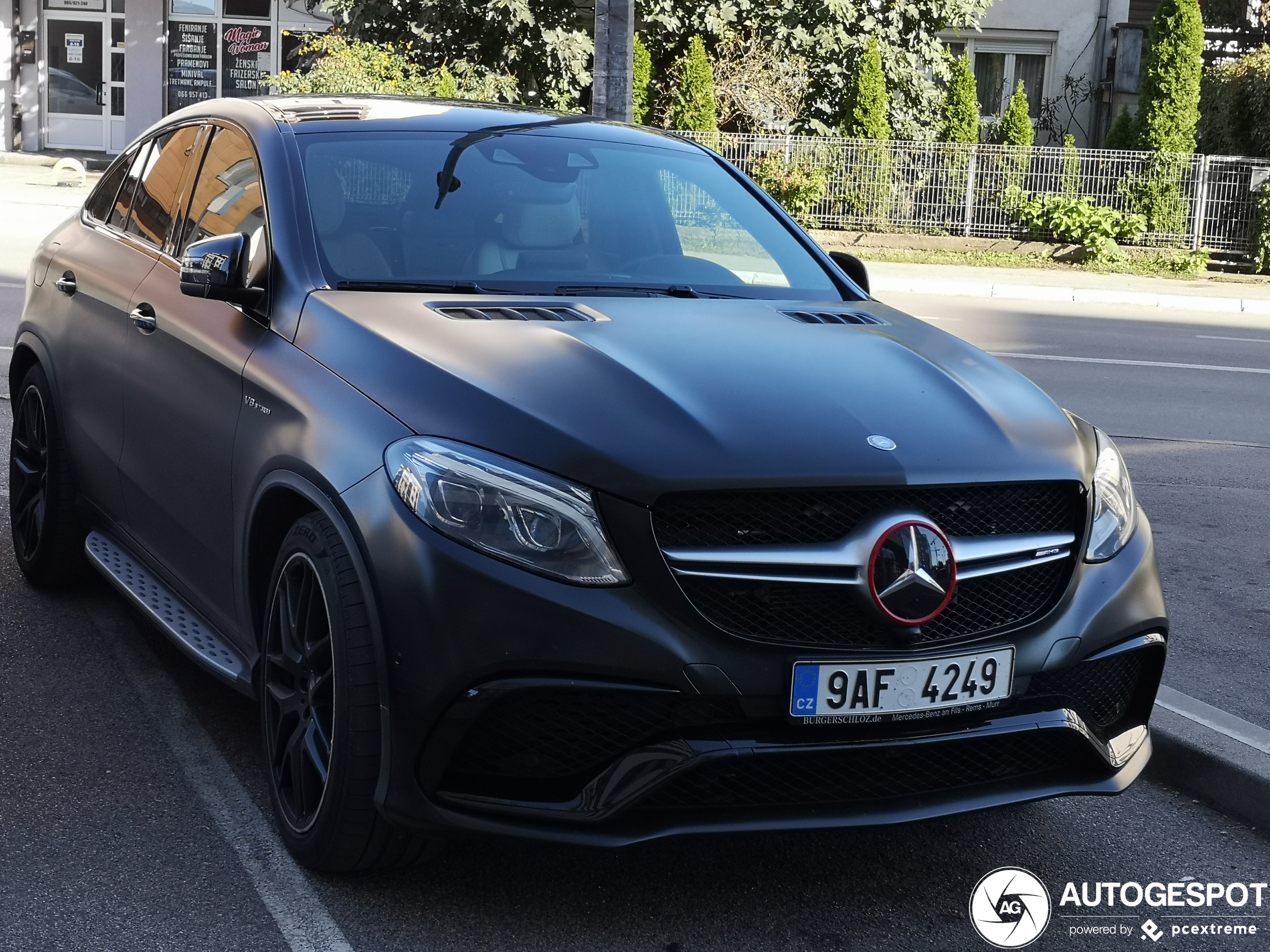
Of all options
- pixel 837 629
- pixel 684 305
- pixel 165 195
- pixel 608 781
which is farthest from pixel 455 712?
pixel 165 195

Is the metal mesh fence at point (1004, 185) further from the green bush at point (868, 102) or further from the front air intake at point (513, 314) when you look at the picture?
the front air intake at point (513, 314)

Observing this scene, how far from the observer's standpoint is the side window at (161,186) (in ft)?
15.2

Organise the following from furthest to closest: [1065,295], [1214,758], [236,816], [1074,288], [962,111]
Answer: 1. [962,111]
2. [1074,288]
3. [1065,295]
4. [1214,758]
5. [236,816]

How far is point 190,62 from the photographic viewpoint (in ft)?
101

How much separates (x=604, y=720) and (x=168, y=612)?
1.76 metres

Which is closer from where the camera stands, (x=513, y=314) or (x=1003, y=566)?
(x=1003, y=566)

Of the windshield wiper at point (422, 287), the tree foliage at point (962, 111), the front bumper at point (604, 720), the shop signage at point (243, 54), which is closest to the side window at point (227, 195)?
the windshield wiper at point (422, 287)

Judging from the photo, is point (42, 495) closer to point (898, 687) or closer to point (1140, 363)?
point (898, 687)

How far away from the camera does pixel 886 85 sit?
1017 inches

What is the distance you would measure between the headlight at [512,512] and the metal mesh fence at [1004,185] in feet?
64.0

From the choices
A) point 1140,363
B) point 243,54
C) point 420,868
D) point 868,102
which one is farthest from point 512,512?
point 243,54

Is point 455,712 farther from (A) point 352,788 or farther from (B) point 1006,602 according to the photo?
(B) point 1006,602

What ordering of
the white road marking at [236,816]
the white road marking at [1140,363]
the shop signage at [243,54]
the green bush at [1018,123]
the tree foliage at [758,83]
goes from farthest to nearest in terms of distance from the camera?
the shop signage at [243,54], the tree foliage at [758,83], the green bush at [1018,123], the white road marking at [1140,363], the white road marking at [236,816]

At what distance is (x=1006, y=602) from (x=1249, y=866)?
1099mm
